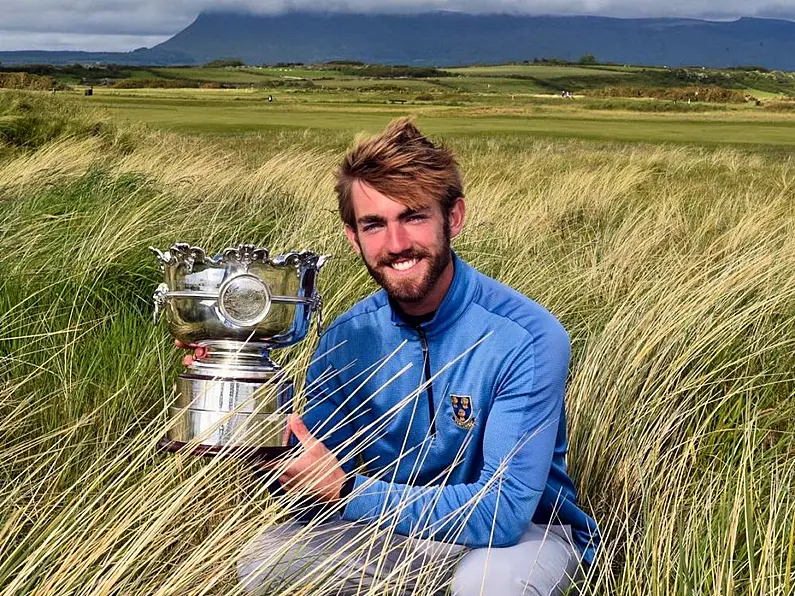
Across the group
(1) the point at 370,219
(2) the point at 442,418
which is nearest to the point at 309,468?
(2) the point at 442,418

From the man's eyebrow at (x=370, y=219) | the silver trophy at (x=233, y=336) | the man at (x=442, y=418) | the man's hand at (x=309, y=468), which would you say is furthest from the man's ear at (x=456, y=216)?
the man's hand at (x=309, y=468)

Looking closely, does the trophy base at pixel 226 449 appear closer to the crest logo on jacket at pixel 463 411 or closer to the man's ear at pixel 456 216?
the crest logo on jacket at pixel 463 411

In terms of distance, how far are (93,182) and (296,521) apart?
5.66 m

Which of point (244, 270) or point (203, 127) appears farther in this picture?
point (203, 127)

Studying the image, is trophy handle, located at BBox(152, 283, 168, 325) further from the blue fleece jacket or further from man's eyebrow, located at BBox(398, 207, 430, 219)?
man's eyebrow, located at BBox(398, 207, 430, 219)

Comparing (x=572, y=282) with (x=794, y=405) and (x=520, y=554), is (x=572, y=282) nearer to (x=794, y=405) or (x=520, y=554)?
(x=794, y=405)

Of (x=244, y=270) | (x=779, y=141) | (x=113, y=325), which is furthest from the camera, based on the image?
(x=779, y=141)

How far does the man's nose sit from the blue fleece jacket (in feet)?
0.65

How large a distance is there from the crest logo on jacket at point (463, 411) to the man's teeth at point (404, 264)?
371 millimetres

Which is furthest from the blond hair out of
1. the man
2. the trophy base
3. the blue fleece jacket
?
the trophy base

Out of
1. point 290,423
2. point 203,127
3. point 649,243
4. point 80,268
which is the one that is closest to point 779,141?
point 203,127

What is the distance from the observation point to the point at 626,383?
13.0ft

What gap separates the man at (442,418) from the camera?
261 cm

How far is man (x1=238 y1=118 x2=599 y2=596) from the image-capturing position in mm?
2605
